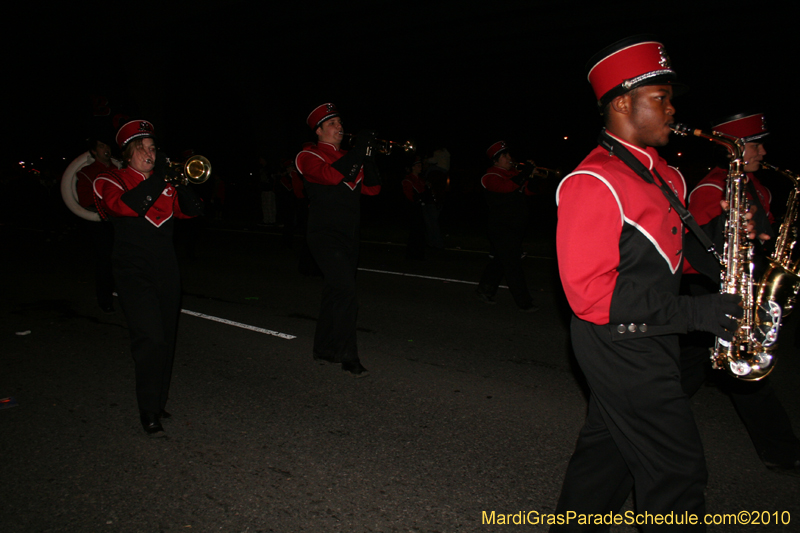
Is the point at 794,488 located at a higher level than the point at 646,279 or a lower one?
lower

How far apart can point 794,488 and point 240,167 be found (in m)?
45.0

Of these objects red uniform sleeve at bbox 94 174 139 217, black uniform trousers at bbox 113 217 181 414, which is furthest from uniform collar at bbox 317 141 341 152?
red uniform sleeve at bbox 94 174 139 217

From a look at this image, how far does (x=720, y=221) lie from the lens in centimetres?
274

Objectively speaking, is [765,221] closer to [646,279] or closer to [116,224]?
[646,279]

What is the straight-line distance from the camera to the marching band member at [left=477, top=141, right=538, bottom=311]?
24.0 feet

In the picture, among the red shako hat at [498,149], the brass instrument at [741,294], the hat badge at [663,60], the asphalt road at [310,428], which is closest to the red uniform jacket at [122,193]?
the asphalt road at [310,428]

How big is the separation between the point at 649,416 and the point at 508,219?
5555 millimetres

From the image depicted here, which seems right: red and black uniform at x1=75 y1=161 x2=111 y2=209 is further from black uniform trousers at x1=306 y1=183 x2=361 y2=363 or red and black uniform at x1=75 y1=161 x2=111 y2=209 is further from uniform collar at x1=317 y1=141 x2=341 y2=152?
black uniform trousers at x1=306 y1=183 x2=361 y2=363

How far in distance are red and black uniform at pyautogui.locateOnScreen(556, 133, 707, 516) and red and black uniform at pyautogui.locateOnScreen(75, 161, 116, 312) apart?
6057 mm

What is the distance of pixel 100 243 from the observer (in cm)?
759

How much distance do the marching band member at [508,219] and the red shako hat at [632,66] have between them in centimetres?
513

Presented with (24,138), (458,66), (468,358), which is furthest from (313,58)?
(24,138)

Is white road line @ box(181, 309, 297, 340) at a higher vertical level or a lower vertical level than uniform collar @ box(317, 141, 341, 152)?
lower

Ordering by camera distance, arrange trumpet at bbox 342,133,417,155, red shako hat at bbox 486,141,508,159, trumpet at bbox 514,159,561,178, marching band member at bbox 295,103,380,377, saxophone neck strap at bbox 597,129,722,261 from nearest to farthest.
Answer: saxophone neck strap at bbox 597,129,722,261, marching band member at bbox 295,103,380,377, trumpet at bbox 342,133,417,155, trumpet at bbox 514,159,561,178, red shako hat at bbox 486,141,508,159
